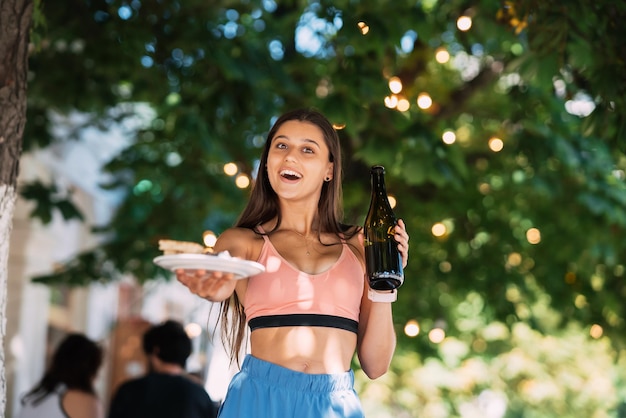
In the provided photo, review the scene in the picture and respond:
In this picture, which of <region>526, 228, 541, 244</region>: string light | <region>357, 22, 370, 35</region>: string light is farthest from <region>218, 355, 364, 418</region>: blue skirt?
<region>526, 228, 541, 244</region>: string light

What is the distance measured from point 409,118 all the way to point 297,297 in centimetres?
307

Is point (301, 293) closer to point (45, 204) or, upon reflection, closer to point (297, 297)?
point (297, 297)

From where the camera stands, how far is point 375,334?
283cm

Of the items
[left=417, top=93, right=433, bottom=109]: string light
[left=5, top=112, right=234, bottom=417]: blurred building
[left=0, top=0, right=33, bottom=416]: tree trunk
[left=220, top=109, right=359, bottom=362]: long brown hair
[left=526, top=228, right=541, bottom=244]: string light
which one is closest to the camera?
[left=220, top=109, right=359, bottom=362]: long brown hair

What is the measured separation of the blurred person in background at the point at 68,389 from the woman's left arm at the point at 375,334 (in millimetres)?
2551

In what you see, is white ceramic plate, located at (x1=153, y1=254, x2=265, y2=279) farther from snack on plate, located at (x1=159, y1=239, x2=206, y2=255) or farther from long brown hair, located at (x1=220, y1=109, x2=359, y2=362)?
long brown hair, located at (x1=220, y1=109, x2=359, y2=362)

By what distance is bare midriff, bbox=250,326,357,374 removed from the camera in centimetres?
265

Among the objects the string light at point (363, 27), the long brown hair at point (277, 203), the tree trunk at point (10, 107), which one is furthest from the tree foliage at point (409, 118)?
the long brown hair at point (277, 203)

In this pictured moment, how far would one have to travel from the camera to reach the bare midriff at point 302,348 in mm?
2646

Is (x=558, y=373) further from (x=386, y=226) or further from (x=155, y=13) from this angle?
(x=386, y=226)

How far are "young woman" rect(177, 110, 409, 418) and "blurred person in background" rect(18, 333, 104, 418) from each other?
7.40ft

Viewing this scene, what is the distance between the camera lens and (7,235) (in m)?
3.22

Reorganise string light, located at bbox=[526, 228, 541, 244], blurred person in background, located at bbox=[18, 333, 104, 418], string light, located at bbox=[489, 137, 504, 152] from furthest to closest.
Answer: string light, located at bbox=[526, 228, 541, 244] < string light, located at bbox=[489, 137, 504, 152] < blurred person in background, located at bbox=[18, 333, 104, 418]

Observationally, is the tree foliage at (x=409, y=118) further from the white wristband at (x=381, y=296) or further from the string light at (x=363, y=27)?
the white wristband at (x=381, y=296)
